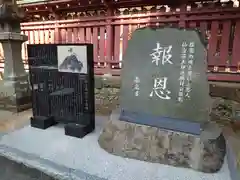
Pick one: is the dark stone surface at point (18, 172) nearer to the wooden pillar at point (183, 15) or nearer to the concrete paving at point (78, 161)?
the concrete paving at point (78, 161)

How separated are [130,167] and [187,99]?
3.18 feet

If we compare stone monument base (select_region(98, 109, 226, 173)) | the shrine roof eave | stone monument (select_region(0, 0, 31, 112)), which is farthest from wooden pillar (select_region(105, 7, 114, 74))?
stone monument base (select_region(98, 109, 226, 173))

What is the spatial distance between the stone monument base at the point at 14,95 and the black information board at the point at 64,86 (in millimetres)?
891

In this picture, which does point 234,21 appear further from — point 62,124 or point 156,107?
point 62,124

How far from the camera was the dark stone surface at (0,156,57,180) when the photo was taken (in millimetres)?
2086

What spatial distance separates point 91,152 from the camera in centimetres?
232

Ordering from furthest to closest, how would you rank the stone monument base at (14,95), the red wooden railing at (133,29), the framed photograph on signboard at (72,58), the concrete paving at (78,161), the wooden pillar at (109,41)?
1. the wooden pillar at (109,41)
2. the stone monument base at (14,95)
3. the red wooden railing at (133,29)
4. the framed photograph on signboard at (72,58)
5. the concrete paving at (78,161)

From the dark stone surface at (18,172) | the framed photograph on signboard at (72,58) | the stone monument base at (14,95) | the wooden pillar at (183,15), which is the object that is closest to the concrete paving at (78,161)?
the dark stone surface at (18,172)

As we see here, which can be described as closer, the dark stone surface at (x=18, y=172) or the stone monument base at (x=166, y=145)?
the stone monument base at (x=166, y=145)

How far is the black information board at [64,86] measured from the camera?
2.64 metres

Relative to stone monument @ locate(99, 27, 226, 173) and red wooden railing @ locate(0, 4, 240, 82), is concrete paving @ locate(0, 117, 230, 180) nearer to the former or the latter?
A: stone monument @ locate(99, 27, 226, 173)

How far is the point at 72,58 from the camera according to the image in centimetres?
267

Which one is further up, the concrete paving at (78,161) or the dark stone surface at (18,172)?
the concrete paving at (78,161)

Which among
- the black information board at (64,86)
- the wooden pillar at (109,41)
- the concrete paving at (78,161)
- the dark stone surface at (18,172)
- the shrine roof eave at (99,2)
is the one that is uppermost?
the shrine roof eave at (99,2)
